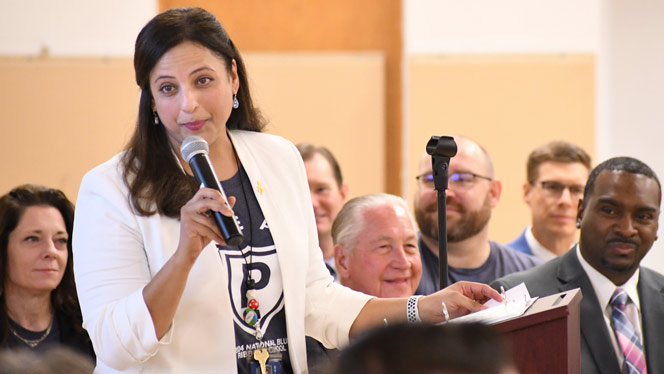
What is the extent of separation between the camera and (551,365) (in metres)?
2.15

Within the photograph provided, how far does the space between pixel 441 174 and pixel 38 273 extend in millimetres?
1766

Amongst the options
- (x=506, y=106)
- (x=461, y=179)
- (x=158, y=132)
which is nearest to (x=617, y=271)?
(x=461, y=179)

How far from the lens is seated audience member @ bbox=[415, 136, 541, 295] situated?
4281 millimetres

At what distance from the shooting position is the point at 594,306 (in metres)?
3.38

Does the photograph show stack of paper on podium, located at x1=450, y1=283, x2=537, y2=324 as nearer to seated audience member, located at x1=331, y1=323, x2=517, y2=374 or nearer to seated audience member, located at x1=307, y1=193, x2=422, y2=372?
seated audience member, located at x1=331, y1=323, x2=517, y2=374

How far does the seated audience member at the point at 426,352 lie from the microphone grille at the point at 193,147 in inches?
47.3

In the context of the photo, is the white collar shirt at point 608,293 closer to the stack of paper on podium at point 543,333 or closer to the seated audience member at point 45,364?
the stack of paper on podium at point 543,333

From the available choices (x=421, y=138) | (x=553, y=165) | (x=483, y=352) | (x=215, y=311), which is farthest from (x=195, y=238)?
(x=421, y=138)

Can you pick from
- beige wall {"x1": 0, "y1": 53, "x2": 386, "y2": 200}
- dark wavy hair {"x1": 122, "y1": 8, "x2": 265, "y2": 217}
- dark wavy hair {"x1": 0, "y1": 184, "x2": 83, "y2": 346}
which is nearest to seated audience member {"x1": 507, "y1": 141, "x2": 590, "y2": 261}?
beige wall {"x1": 0, "y1": 53, "x2": 386, "y2": 200}

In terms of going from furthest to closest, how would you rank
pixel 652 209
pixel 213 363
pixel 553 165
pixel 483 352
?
pixel 553 165, pixel 652 209, pixel 213 363, pixel 483 352

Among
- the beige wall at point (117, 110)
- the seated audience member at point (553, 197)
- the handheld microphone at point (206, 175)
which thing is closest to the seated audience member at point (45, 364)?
the handheld microphone at point (206, 175)

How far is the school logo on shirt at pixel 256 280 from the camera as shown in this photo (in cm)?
234

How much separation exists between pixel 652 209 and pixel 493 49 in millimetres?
2824

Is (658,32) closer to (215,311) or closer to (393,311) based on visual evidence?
(393,311)
